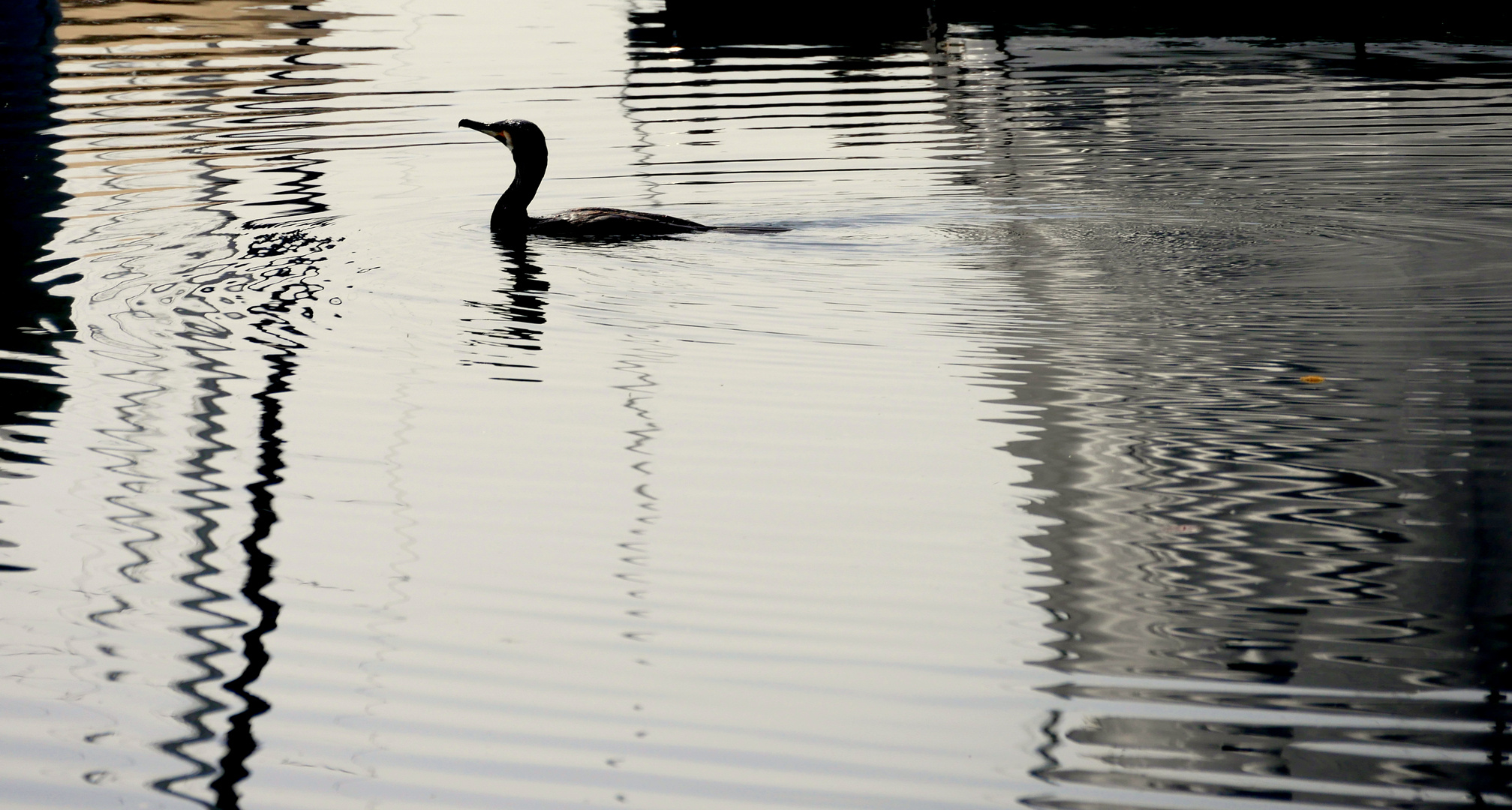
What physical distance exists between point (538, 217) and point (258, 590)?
5892 mm

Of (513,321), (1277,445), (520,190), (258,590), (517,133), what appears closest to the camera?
(258,590)

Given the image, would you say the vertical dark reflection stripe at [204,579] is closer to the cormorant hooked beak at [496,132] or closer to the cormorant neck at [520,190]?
the cormorant neck at [520,190]

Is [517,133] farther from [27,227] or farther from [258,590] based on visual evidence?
[258,590]

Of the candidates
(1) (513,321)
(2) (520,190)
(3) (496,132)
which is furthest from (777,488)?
(3) (496,132)

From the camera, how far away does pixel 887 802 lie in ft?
12.1

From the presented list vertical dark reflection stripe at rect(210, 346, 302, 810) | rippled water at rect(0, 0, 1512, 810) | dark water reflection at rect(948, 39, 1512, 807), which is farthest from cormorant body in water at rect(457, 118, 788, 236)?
vertical dark reflection stripe at rect(210, 346, 302, 810)

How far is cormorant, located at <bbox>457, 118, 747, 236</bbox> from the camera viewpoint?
977 centimetres

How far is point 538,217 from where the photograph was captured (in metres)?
10.5

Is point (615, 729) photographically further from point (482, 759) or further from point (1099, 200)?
point (1099, 200)

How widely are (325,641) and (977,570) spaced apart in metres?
2.00

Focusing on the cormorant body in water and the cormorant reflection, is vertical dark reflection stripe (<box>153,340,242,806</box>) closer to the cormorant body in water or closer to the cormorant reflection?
the cormorant reflection

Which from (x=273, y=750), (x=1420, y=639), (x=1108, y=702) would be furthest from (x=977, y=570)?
(x=273, y=750)

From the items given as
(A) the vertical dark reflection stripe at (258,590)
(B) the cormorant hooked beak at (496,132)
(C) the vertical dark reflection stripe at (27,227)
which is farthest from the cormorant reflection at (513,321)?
(C) the vertical dark reflection stripe at (27,227)

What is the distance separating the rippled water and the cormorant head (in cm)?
61
